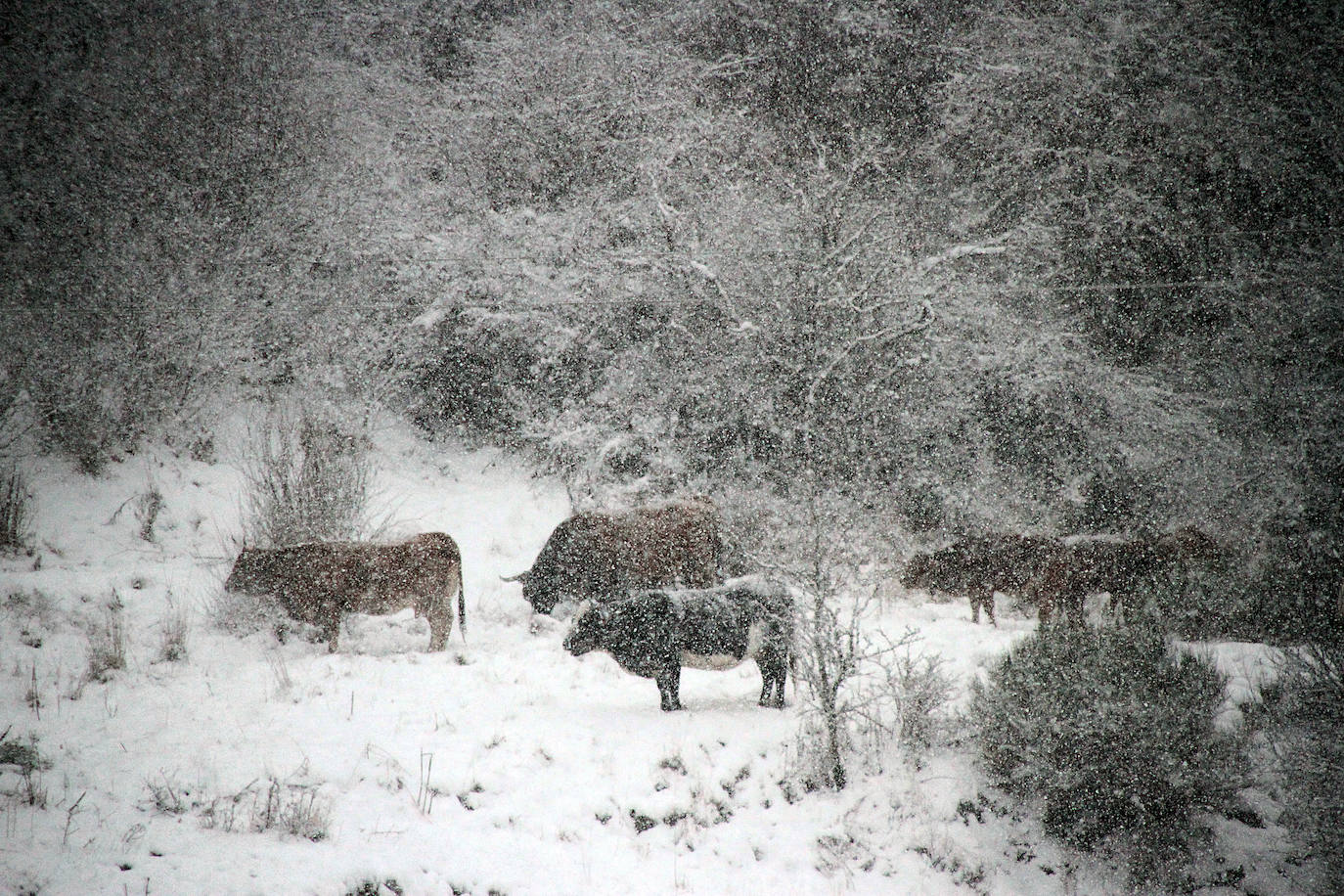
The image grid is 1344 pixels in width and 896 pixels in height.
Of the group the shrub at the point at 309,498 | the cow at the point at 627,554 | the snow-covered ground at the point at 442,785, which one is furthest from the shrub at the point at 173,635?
the cow at the point at 627,554

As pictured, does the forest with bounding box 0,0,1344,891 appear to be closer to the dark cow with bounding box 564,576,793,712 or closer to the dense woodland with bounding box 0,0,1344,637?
the dense woodland with bounding box 0,0,1344,637

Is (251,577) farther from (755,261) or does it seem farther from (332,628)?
(755,261)

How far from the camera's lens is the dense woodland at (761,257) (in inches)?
503

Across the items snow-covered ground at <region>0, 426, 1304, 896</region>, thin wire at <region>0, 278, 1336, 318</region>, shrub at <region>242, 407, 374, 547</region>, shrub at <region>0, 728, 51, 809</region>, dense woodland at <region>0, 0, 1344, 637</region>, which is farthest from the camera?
dense woodland at <region>0, 0, 1344, 637</region>

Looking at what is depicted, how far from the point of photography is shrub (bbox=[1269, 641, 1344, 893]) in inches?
153

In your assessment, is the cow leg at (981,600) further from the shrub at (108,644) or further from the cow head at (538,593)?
the shrub at (108,644)

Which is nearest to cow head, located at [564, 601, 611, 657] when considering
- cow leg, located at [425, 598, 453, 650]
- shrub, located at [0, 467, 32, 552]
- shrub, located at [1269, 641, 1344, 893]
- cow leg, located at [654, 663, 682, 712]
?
cow leg, located at [654, 663, 682, 712]

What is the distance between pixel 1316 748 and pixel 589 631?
485 centimetres

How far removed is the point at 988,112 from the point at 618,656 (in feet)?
51.8

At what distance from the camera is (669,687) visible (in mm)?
5770

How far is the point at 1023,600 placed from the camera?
8328 mm

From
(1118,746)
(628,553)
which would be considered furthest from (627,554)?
(1118,746)

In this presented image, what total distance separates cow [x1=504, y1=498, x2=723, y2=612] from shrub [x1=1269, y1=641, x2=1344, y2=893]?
5.82 meters

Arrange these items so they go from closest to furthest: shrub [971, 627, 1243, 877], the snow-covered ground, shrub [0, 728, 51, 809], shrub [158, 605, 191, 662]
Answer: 1. the snow-covered ground
2. shrub [0, 728, 51, 809]
3. shrub [971, 627, 1243, 877]
4. shrub [158, 605, 191, 662]
